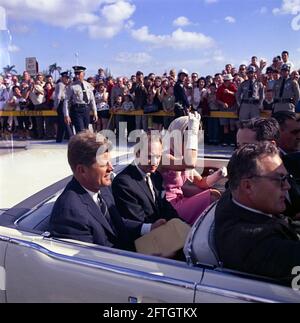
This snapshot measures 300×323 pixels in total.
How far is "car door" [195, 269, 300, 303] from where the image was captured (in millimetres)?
1611

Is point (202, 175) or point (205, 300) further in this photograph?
point (202, 175)

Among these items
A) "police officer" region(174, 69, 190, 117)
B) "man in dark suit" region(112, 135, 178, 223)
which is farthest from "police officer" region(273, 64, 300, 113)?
"man in dark suit" region(112, 135, 178, 223)

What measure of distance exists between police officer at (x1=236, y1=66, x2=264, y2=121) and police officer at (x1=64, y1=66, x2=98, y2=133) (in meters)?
3.05

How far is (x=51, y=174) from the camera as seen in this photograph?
625 centimetres

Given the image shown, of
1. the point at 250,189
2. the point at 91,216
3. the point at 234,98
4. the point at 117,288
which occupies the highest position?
the point at 234,98

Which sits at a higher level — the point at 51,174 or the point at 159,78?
the point at 159,78

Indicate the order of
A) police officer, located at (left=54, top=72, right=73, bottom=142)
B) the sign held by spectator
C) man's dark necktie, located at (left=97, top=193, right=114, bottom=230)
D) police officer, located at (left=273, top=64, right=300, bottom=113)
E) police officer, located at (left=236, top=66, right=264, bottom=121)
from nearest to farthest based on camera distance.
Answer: man's dark necktie, located at (left=97, top=193, right=114, bottom=230) → police officer, located at (left=273, top=64, right=300, bottom=113) → police officer, located at (left=236, top=66, right=264, bottom=121) → police officer, located at (left=54, top=72, right=73, bottom=142) → the sign held by spectator

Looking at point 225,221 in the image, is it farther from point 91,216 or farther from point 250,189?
point 91,216

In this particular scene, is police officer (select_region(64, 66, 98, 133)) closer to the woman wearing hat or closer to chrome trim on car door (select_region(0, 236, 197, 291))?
the woman wearing hat

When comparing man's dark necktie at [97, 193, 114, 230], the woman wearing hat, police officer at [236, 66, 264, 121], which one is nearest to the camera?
man's dark necktie at [97, 193, 114, 230]

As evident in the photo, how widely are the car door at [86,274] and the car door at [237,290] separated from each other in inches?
1.9
